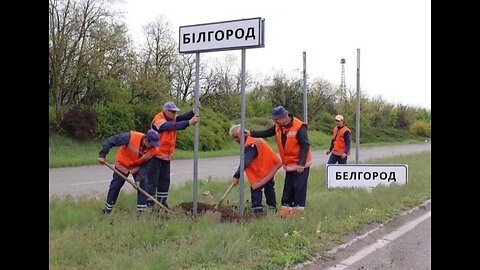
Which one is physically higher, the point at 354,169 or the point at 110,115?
the point at 110,115

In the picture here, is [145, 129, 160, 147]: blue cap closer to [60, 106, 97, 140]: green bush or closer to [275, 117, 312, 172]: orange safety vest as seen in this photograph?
[275, 117, 312, 172]: orange safety vest

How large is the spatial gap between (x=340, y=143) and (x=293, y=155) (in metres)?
4.44

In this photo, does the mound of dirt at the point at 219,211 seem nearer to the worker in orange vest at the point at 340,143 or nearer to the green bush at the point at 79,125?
the worker in orange vest at the point at 340,143

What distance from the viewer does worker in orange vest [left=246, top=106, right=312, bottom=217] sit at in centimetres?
755

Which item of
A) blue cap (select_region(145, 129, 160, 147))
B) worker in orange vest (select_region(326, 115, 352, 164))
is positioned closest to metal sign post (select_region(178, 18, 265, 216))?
blue cap (select_region(145, 129, 160, 147))

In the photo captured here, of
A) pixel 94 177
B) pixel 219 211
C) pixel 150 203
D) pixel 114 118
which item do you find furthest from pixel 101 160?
pixel 114 118

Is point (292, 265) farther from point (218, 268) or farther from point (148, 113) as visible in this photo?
point (148, 113)

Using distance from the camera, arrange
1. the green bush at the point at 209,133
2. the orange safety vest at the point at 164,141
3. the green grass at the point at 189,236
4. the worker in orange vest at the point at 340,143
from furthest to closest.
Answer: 1. the green bush at the point at 209,133
2. the worker in orange vest at the point at 340,143
3. the orange safety vest at the point at 164,141
4. the green grass at the point at 189,236

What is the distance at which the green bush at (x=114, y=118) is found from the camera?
2228 centimetres

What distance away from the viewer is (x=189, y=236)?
5852 mm

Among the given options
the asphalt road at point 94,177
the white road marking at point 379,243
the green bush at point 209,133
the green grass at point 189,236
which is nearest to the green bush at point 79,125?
the green bush at point 209,133
